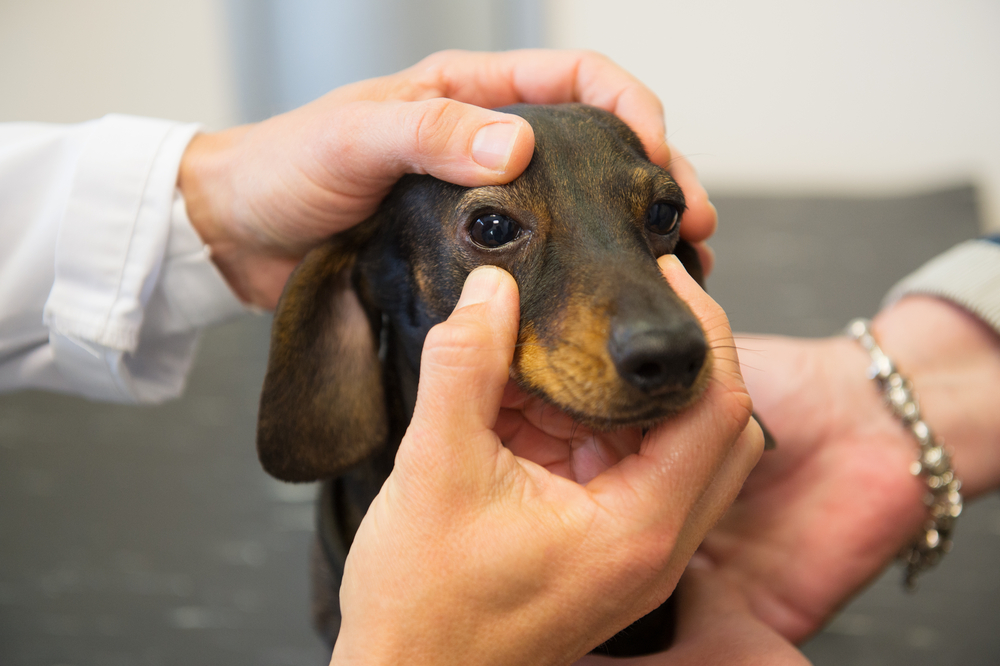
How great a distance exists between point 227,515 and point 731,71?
92.6 inches

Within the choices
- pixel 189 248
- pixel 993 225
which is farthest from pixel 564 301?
pixel 993 225

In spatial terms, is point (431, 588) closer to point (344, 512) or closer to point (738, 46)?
point (344, 512)

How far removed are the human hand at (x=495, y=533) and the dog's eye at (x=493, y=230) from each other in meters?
0.21

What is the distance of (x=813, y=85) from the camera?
102 inches

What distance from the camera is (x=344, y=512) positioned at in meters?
Answer: 1.34

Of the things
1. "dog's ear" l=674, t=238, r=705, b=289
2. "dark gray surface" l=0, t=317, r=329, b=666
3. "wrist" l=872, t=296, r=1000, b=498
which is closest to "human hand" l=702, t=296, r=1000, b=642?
"wrist" l=872, t=296, r=1000, b=498

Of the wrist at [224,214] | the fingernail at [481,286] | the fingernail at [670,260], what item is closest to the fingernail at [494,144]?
the fingernail at [481,286]

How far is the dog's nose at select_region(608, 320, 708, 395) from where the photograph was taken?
75 cm

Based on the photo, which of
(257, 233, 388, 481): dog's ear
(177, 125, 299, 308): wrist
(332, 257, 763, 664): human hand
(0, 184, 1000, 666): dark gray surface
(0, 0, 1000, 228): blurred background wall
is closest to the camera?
(332, 257, 763, 664): human hand

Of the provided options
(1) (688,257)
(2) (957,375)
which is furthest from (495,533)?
(2) (957,375)

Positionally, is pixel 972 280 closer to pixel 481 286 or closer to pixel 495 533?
pixel 481 286

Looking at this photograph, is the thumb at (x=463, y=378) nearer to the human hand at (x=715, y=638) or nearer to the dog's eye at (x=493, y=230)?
the dog's eye at (x=493, y=230)

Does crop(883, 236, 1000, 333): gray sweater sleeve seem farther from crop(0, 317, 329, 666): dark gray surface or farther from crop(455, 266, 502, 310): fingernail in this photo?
crop(0, 317, 329, 666): dark gray surface

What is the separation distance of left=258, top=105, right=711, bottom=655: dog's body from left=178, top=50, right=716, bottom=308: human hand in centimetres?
6
